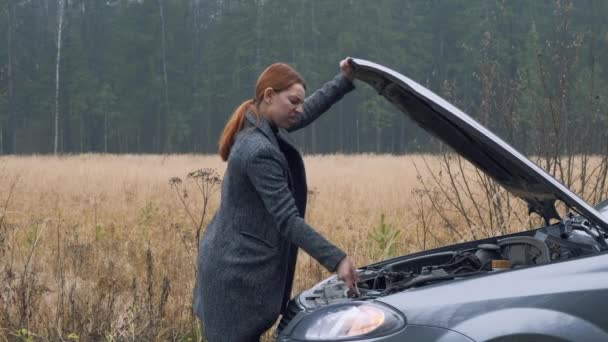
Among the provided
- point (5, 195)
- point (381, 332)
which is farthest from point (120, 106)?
point (381, 332)

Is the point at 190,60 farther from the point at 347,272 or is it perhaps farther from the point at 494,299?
the point at 494,299

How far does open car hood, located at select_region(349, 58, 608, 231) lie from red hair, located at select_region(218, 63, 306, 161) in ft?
1.18

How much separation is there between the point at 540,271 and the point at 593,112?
15.9ft

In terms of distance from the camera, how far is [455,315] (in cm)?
263

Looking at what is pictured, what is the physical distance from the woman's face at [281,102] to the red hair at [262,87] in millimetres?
23

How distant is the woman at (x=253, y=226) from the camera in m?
3.33

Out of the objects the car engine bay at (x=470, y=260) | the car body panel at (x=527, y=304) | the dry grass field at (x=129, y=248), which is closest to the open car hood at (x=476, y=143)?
the car engine bay at (x=470, y=260)

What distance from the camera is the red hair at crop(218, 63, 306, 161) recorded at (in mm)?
3529

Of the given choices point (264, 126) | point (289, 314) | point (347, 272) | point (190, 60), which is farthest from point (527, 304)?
point (190, 60)

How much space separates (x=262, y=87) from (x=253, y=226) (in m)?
0.65

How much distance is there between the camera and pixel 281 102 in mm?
3543

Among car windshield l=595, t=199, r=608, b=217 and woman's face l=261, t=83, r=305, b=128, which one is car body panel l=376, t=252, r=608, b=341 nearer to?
car windshield l=595, t=199, r=608, b=217

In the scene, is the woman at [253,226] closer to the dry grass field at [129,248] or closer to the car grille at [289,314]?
the car grille at [289,314]

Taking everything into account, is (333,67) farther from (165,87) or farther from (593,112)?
(593,112)
